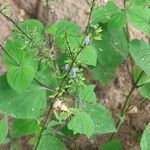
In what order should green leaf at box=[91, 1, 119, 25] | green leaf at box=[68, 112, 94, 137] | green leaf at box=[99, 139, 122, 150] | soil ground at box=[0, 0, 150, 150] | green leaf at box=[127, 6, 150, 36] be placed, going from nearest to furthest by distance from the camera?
green leaf at box=[68, 112, 94, 137] → green leaf at box=[127, 6, 150, 36] → green leaf at box=[91, 1, 119, 25] → green leaf at box=[99, 139, 122, 150] → soil ground at box=[0, 0, 150, 150]

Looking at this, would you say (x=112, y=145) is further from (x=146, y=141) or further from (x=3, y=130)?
(x=3, y=130)

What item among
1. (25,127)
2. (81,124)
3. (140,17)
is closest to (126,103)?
(140,17)

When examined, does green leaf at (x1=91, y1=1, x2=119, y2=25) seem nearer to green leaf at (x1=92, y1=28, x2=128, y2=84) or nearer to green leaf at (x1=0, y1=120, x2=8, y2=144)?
green leaf at (x1=92, y1=28, x2=128, y2=84)

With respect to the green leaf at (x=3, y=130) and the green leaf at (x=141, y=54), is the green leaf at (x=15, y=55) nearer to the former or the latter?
the green leaf at (x=3, y=130)

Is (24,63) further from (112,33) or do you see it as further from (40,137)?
(112,33)

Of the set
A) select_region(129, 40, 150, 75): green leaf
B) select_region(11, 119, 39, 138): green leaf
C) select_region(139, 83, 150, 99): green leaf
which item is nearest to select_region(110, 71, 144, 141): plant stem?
select_region(139, 83, 150, 99): green leaf
